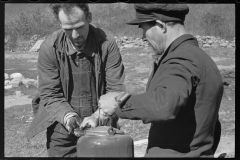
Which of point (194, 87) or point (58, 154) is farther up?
point (194, 87)

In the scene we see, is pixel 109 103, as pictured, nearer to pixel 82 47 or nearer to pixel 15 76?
pixel 82 47

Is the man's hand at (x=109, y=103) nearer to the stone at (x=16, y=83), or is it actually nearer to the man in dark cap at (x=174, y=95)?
the man in dark cap at (x=174, y=95)

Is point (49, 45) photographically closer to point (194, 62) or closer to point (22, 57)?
point (194, 62)

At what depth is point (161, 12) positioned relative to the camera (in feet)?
9.16

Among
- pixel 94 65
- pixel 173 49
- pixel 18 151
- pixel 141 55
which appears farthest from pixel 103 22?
pixel 173 49

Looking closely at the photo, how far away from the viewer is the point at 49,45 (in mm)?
3941

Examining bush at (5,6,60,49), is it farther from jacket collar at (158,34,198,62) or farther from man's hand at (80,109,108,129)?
jacket collar at (158,34,198,62)

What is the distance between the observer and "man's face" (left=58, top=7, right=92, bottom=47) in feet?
12.3

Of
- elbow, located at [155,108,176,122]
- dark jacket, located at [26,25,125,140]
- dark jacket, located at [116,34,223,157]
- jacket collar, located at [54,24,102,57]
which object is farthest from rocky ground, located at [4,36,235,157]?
elbow, located at [155,108,176,122]

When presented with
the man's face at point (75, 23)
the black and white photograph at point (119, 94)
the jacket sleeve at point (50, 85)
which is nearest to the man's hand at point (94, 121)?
the black and white photograph at point (119, 94)

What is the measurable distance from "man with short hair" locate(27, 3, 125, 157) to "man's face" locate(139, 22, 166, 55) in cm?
112

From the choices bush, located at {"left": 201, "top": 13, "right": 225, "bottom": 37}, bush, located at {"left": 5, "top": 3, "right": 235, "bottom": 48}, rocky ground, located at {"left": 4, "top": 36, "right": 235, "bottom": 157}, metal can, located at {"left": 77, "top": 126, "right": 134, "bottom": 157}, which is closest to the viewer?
metal can, located at {"left": 77, "top": 126, "right": 134, "bottom": 157}
